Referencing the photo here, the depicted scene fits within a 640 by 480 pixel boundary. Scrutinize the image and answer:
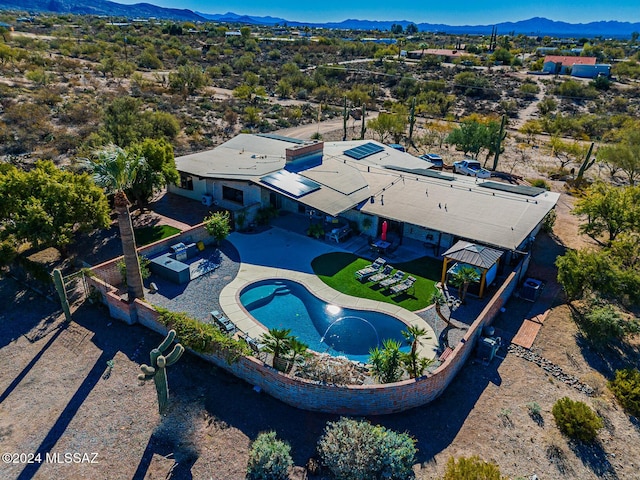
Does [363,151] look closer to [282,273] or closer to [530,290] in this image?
[282,273]

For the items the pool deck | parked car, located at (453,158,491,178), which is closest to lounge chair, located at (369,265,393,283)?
the pool deck

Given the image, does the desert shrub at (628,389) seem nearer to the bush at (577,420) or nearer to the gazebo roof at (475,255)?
the bush at (577,420)

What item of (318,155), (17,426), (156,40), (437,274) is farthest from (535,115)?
(156,40)

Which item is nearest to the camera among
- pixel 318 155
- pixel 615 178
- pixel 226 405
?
pixel 226 405

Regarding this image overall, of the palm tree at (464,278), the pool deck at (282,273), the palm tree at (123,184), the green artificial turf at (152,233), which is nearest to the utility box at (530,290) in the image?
the palm tree at (464,278)

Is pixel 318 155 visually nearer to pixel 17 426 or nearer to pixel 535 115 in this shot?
pixel 17 426

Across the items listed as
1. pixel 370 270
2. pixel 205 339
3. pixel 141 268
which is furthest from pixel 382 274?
pixel 141 268
